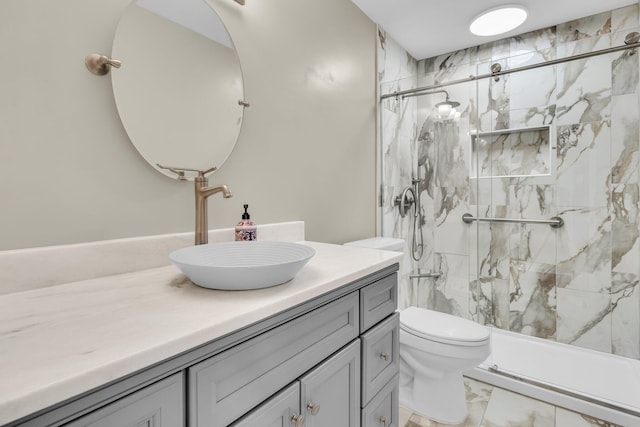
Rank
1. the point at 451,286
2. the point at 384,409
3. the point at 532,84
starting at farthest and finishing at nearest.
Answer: the point at 451,286, the point at 532,84, the point at 384,409

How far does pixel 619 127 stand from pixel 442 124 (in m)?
1.12

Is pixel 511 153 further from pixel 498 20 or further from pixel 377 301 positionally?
pixel 377 301

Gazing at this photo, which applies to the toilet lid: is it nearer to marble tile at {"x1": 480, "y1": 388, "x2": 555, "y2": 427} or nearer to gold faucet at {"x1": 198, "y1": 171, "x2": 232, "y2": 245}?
marble tile at {"x1": 480, "y1": 388, "x2": 555, "y2": 427}

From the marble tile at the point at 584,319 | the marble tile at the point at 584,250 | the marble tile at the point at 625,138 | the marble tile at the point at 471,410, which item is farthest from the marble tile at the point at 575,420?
the marble tile at the point at 625,138

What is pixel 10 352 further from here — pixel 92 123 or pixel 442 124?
pixel 442 124

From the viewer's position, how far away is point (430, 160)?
8.99 feet

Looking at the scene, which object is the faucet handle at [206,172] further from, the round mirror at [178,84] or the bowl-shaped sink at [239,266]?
the bowl-shaped sink at [239,266]

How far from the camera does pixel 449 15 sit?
88.4 inches

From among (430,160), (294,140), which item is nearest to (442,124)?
(430,160)

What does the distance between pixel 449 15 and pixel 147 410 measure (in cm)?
267

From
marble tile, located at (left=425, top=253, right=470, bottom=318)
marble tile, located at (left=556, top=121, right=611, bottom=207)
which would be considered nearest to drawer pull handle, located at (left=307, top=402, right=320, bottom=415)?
marble tile, located at (left=425, top=253, right=470, bottom=318)

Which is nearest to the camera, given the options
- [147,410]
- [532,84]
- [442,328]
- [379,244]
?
[147,410]

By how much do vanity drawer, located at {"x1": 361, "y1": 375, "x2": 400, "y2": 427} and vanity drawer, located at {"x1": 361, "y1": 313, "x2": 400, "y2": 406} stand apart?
1.1 inches

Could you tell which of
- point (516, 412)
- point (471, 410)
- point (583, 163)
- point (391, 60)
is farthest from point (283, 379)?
point (583, 163)
